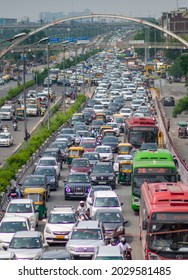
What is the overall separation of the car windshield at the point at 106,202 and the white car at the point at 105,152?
19.3 m

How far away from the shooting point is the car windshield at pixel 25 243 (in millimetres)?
32406

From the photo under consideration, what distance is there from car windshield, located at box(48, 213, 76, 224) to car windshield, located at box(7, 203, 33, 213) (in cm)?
209

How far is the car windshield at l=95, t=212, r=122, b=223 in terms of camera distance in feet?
124

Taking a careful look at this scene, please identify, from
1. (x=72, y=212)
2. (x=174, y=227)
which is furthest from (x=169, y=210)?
(x=72, y=212)

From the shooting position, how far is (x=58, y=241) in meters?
37.1

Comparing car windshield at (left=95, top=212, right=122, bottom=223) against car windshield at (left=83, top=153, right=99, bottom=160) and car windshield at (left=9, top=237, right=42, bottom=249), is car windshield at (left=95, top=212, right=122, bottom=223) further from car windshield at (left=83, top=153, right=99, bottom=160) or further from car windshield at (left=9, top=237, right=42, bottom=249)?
car windshield at (left=83, top=153, right=99, bottom=160)

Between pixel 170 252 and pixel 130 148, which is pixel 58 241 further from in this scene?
pixel 130 148

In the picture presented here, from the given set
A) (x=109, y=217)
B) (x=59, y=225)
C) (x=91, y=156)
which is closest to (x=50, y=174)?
(x=91, y=156)

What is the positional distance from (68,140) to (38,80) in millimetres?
83009

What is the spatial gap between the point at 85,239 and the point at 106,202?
7.96 metres

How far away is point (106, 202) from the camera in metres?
41.4

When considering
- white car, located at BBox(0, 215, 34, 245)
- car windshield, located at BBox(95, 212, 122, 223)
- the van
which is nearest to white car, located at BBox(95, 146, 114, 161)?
the van

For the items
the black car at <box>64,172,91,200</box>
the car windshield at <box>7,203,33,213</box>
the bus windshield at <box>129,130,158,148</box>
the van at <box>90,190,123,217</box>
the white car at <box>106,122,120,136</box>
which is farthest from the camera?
the white car at <box>106,122,120,136</box>

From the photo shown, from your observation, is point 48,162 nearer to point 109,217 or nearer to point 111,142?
point 111,142
